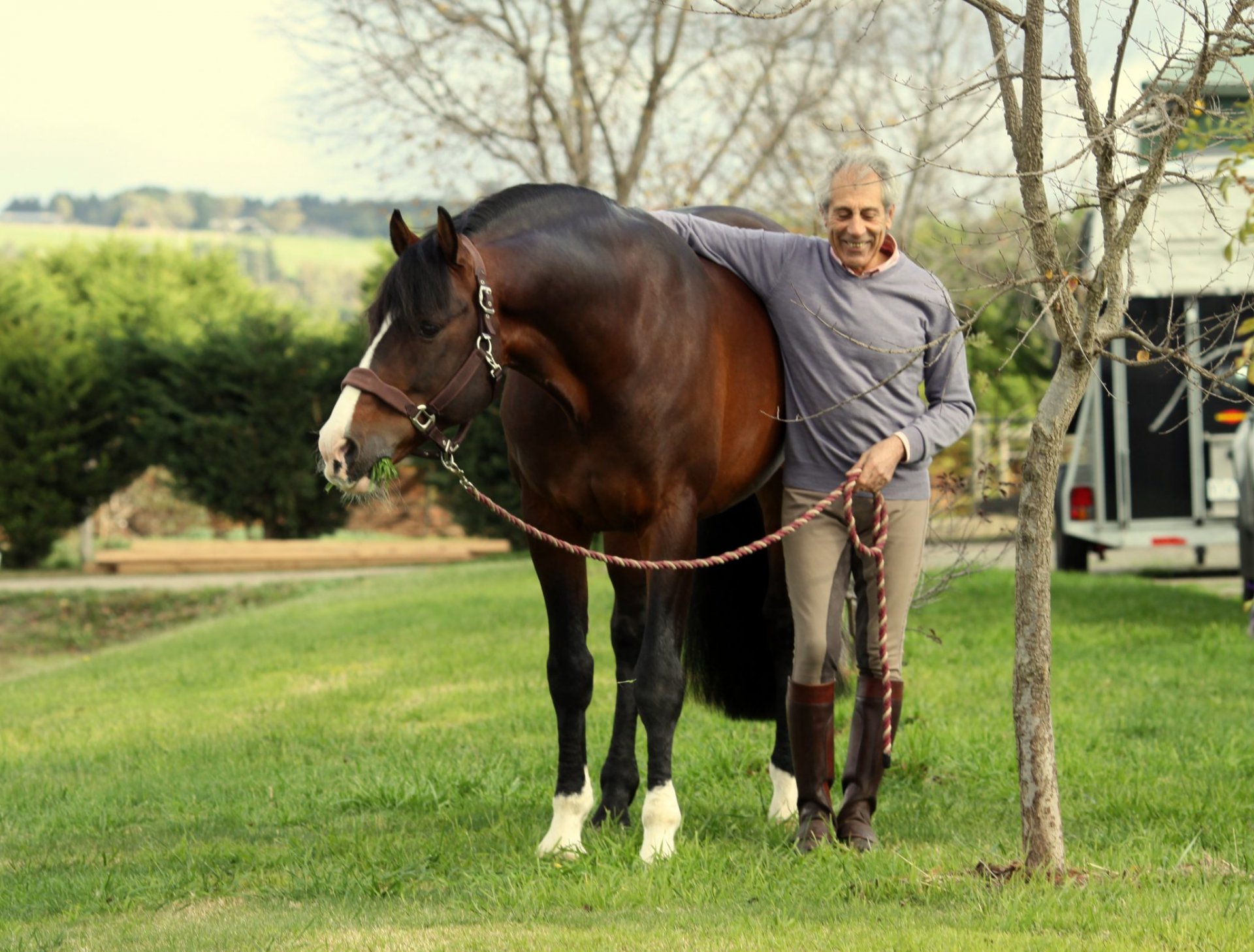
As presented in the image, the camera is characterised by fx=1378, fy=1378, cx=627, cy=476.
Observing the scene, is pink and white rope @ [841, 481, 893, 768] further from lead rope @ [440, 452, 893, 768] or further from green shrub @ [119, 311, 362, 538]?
green shrub @ [119, 311, 362, 538]

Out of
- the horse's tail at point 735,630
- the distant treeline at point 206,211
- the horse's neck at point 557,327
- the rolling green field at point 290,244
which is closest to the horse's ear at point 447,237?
the horse's neck at point 557,327

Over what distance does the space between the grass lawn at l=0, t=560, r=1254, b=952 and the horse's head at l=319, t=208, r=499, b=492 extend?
124 centimetres

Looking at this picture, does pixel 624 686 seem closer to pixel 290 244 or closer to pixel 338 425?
pixel 338 425

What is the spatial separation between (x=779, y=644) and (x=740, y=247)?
1441 mm

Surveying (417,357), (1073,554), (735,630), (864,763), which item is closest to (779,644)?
(735,630)

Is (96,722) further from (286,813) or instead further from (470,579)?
(470,579)

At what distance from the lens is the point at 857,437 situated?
4121 millimetres

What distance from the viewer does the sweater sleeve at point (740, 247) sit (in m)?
4.31

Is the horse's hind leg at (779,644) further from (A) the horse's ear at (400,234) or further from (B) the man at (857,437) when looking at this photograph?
(A) the horse's ear at (400,234)

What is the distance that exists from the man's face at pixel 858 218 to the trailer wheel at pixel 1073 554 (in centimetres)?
1111

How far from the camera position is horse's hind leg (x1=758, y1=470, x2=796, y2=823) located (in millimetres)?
4711

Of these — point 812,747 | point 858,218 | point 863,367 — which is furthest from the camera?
point 812,747

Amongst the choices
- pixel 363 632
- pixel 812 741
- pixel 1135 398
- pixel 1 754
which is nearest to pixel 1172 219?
pixel 1135 398

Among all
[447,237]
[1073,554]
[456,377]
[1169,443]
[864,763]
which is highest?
[447,237]
